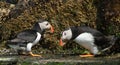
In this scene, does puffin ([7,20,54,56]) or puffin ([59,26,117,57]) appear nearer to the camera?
puffin ([59,26,117,57])

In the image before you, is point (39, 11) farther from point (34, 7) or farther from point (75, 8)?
point (75, 8)

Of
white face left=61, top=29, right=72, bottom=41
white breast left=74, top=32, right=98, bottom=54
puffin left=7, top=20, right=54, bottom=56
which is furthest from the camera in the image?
puffin left=7, top=20, right=54, bottom=56

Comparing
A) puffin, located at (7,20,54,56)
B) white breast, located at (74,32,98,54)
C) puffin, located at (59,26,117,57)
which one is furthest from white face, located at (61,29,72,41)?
puffin, located at (7,20,54,56)

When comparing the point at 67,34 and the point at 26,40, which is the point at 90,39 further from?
the point at 26,40

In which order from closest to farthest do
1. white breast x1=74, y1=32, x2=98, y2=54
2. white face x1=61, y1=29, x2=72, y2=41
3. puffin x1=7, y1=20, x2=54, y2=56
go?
white breast x1=74, y1=32, x2=98, y2=54, white face x1=61, y1=29, x2=72, y2=41, puffin x1=7, y1=20, x2=54, y2=56

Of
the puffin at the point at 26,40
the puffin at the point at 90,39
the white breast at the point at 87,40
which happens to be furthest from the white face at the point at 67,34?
the puffin at the point at 26,40

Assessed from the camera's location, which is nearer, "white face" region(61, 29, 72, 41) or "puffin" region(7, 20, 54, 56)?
"white face" region(61, 29, 72, 41)

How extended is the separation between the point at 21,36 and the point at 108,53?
5.69ft

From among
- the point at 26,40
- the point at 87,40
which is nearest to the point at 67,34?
the point at 87,40

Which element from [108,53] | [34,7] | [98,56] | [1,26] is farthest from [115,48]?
[1,26]

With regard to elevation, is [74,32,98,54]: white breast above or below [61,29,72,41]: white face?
below

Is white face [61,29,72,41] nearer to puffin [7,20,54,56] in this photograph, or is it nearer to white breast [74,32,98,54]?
white breast [74,32,98,54]

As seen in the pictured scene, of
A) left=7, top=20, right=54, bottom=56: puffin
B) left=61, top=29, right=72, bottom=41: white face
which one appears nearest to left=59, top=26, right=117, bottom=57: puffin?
left=61, top=29, right=72, bottom=41: white face

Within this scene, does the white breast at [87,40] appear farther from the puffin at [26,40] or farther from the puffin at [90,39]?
the puffin at [26,40]
